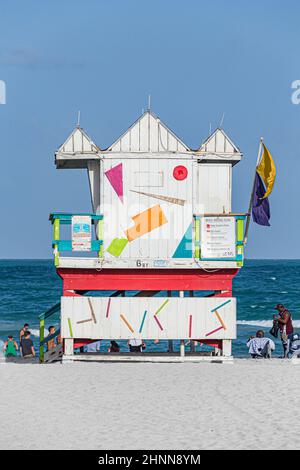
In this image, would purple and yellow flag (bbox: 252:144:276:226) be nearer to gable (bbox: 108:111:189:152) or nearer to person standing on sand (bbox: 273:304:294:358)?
gable (bbox: 108:111:189:152)

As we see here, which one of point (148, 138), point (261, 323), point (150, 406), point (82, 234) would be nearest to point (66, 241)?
point (82, 234)

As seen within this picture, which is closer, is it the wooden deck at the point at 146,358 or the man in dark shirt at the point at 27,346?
the wooden deck at the point at 146,358

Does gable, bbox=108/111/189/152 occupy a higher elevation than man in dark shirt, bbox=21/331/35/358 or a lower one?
higher

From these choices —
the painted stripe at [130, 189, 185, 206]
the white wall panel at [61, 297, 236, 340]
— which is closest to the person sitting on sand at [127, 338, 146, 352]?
the white wall panel at [61, 297, 236, 340]

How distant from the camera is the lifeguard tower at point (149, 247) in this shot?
20484 mm

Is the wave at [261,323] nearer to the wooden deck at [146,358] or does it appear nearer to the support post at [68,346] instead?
the wooden deck at [146,358]

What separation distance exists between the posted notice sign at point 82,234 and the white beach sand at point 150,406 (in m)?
2.50

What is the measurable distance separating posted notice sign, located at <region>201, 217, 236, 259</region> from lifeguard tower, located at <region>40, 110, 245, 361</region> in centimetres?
2

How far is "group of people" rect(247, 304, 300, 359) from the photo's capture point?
23.6m

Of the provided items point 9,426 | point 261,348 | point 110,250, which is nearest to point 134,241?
A: point 110,250

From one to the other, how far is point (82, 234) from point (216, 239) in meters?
2.89

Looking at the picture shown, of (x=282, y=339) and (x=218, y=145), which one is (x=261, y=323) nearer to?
(x=282, y=339)

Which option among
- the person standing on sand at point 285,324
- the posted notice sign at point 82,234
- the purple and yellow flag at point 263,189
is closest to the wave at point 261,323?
the person standing on sand at point 285,324

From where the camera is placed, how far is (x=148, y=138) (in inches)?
818
